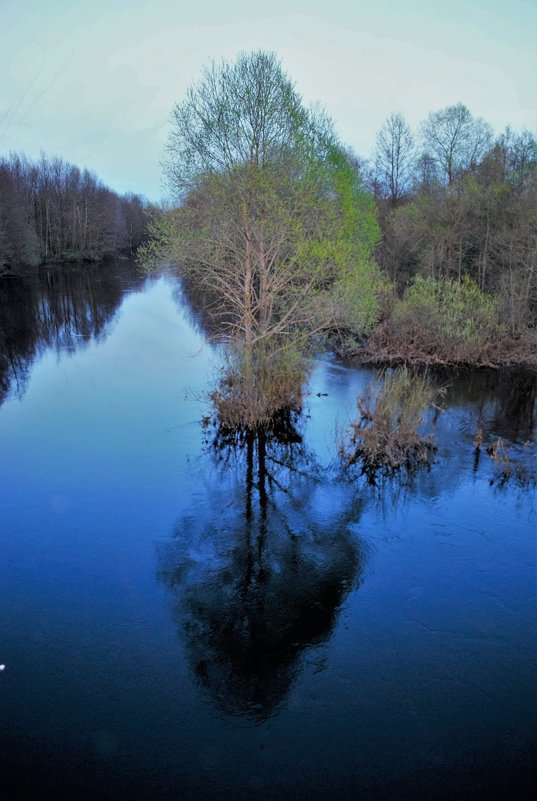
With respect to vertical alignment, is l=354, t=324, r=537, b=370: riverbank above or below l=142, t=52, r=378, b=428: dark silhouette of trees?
below

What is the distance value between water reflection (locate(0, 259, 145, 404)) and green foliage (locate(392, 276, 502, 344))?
15.8m

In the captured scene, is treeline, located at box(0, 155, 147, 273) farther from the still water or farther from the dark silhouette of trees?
the still water

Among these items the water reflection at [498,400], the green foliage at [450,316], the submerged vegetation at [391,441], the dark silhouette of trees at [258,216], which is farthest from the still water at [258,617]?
the green foliage at [450,316]

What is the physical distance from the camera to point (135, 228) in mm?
104875

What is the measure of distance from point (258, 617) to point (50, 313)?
32.7m

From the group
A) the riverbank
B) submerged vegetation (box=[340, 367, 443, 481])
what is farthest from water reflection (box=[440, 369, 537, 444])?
submerged vegetation (box=[340, 367, 443, 481])

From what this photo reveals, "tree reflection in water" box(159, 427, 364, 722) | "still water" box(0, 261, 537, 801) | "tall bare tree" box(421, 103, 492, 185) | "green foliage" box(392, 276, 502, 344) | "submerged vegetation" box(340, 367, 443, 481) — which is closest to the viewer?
"still water" box(0, 261, 537, 801)

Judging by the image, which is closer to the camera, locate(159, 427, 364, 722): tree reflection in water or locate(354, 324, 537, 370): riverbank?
locate(159, 427, 364, 722): tree reflection in water

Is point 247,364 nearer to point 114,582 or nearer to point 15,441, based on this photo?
point 15,441

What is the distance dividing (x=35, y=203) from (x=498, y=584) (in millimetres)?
69603

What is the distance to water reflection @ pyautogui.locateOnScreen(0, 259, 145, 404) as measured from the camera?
26.2m

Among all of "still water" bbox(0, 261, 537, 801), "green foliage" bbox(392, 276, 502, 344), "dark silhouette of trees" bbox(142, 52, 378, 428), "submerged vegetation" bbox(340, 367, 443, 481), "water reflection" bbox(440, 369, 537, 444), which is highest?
"dark silhouette of trees" bbox(142, 52, 378, 428)

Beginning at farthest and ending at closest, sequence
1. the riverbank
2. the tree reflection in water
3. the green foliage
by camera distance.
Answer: the green foliage < the riverbank < the tree reflection in water

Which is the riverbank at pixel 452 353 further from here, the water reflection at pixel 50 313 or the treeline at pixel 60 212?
the treeline at pixel 60 212
